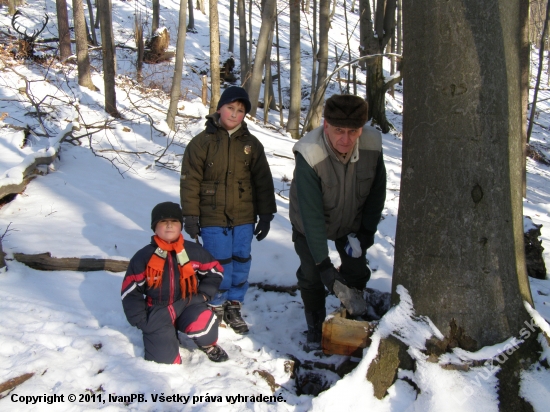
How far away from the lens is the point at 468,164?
2.29 m

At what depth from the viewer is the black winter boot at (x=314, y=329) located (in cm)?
329

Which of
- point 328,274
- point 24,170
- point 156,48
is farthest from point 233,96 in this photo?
point 156,48

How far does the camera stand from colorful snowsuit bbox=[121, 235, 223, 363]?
9.59 ft

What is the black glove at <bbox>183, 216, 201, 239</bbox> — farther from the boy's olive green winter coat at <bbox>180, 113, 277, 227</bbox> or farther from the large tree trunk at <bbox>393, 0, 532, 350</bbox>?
the large tree trunk at <bbox>393, 0, 532, 350</bbox>

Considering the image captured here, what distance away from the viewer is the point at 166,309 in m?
3.01

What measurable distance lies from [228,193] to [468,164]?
1.78 metres

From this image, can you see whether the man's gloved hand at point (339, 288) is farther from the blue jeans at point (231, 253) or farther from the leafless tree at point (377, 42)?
the leafless tree at point (377, 42)

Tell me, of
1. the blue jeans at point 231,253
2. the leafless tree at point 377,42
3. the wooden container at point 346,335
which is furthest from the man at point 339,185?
the leafless tree at point 377,42

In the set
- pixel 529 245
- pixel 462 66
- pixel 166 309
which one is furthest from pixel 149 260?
pixel 529 245

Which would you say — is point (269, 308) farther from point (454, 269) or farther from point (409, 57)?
point (409, 57)

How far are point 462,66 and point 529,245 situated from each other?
12.1ft

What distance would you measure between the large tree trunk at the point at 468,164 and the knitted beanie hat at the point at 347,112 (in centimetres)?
30

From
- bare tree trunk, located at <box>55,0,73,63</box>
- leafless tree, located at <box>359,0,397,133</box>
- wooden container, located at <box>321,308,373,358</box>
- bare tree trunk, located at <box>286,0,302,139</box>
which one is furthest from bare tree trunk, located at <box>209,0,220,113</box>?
wooden container, located at <box>321,308,373,358</box>

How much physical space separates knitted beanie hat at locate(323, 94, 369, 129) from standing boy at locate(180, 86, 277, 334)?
88 cm
